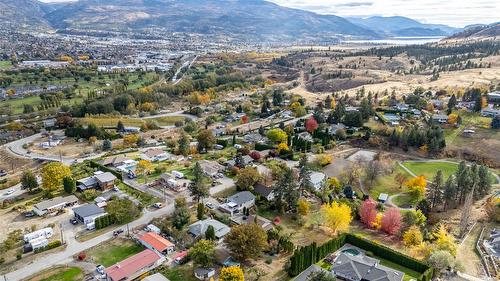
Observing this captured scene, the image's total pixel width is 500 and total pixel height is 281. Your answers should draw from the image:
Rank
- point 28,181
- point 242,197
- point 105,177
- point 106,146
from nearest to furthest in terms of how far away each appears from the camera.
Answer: point 242,197
point 28,181
point 105,177
point 106,146

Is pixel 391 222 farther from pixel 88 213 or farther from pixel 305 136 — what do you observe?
pixel 88 213

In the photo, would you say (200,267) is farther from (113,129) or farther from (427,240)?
(113,129)

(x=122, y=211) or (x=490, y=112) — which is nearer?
(x=122, y=211)

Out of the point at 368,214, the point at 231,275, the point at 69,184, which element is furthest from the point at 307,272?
the point at 69,184

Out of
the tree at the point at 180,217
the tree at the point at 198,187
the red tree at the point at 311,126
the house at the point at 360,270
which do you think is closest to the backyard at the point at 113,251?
the tree at the point at 180,217

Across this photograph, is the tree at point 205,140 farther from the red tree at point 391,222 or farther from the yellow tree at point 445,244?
the yellow tree at point 445,244

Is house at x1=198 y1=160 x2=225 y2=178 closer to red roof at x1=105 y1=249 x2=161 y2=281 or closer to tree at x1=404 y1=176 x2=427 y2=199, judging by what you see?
red roof at x1=105 y1=249 x2=161 y2=281

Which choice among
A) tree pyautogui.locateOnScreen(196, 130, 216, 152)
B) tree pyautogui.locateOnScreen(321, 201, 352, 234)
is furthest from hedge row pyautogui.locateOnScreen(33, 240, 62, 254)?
tree pyautogui.locateOnScreen(196, 130, 216, 152)

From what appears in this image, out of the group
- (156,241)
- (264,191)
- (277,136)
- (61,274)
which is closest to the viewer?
(61,274)
